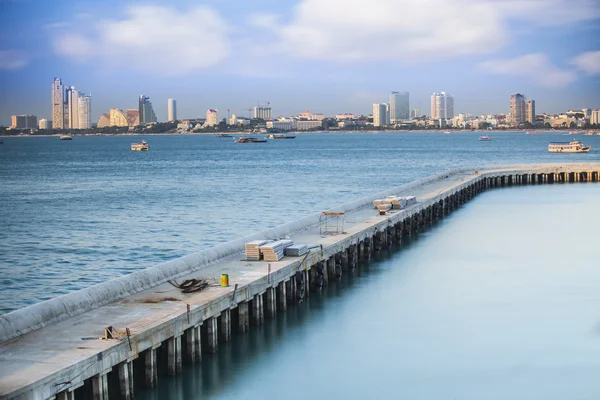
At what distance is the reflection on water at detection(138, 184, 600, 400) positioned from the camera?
65.7 ft

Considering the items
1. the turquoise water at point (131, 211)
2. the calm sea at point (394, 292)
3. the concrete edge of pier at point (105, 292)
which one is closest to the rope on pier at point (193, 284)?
the concrete edge of pier at point (105, 292)

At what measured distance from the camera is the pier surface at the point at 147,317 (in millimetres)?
15836

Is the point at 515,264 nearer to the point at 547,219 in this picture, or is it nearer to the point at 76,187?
the point at 547,219

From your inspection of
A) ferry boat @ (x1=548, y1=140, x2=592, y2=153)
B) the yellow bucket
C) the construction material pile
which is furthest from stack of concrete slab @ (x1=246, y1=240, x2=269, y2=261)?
ferry boat @ (x1=548, y1=140, x2=592, y2=153)

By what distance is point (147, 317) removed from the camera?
19328 millimetres

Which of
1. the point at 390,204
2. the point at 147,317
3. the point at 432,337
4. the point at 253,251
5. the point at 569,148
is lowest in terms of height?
the point at 432,337

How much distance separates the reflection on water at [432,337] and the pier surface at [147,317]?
688 mm

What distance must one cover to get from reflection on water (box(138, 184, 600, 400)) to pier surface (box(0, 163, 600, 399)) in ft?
2.26

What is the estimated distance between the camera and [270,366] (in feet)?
70.8

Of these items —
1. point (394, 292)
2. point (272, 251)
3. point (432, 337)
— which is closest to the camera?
point (432, 337)

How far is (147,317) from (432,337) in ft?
28.4

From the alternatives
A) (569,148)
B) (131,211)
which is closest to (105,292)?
(131,211)

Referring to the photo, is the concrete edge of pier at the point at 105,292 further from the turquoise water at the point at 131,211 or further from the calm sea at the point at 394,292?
the turquoise water at the point at 131,211

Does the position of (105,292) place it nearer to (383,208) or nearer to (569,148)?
(383,208)
